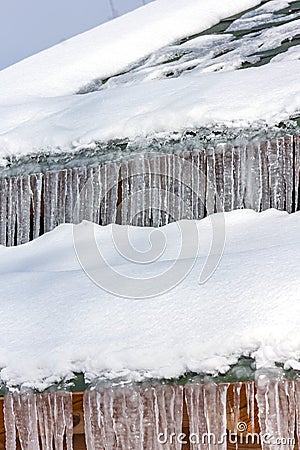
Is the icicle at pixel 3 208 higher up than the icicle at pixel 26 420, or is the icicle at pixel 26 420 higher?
the icicle at pixel 3 208

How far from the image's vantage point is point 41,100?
2951mm

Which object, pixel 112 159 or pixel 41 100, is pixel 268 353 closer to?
pixel 112 159

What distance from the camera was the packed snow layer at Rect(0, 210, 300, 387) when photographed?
1266 mm

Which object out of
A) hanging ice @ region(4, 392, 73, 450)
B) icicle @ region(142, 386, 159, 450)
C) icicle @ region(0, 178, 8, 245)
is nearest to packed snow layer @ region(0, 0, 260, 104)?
icicle @ region(0, 178, 8, 245)

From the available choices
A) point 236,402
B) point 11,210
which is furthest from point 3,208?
point 236,402

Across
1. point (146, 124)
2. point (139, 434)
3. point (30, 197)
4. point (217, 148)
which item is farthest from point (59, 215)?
point (139, 434)

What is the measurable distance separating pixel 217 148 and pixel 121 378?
37.9 inches

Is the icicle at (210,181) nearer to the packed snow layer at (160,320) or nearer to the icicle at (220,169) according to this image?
the icicle at (220,169)

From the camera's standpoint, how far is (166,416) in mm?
1300

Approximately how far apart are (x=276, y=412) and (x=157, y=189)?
3.29ft

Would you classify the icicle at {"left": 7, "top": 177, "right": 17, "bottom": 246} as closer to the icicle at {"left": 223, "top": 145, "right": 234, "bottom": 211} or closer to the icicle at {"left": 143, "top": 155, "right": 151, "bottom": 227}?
the icicle at {"left": 143, "top": 155, "right": 151, "bottom": 227}

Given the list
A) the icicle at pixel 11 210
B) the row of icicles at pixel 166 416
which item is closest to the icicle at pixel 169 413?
the row of icicles at pixel 166 416

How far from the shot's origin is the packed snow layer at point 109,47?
3256mm

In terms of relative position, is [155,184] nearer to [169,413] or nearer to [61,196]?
[61,196]
